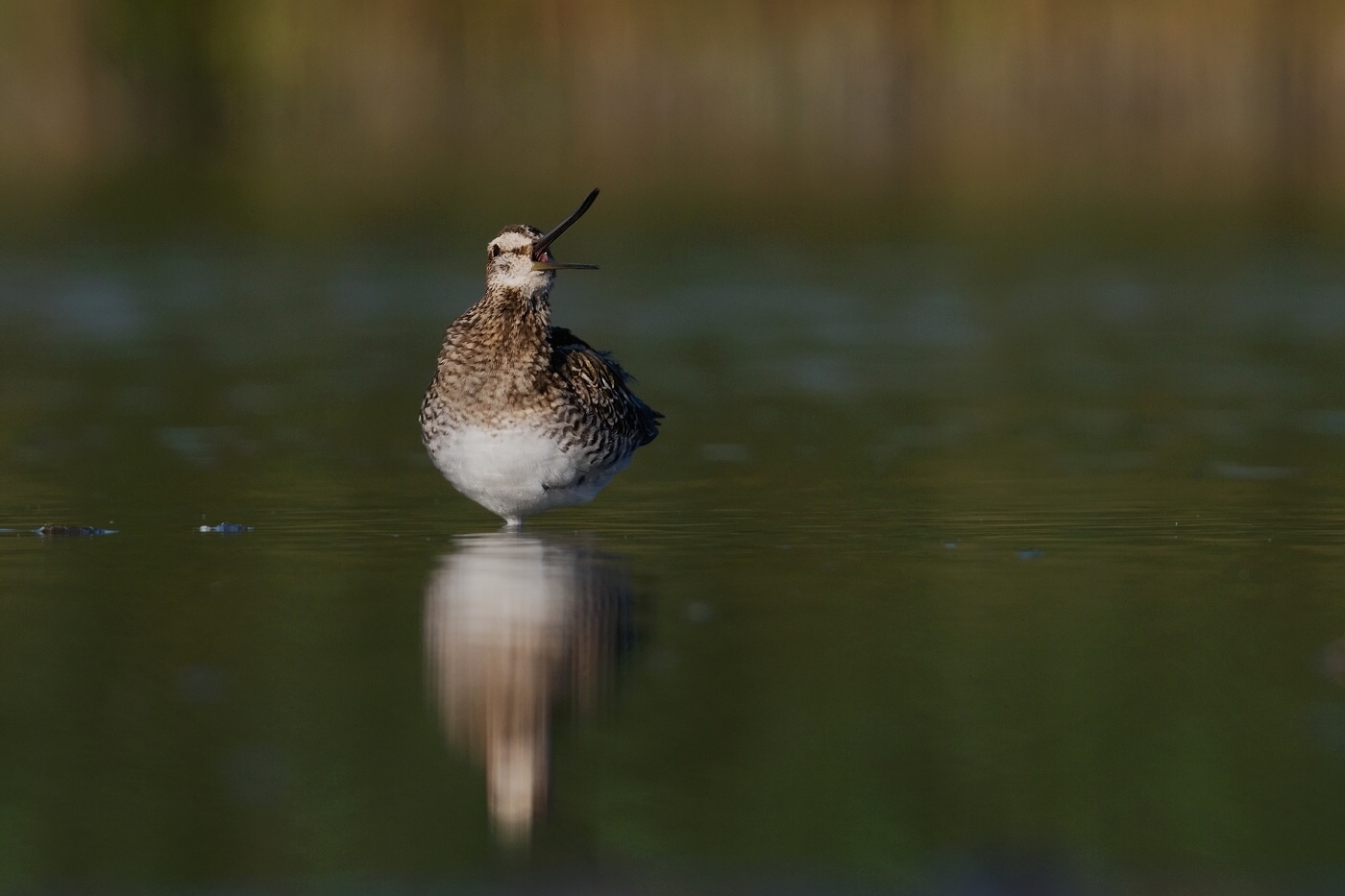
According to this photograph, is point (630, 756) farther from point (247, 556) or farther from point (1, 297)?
point (1, 297)

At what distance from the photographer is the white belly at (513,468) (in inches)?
357

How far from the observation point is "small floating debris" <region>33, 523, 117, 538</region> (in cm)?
900

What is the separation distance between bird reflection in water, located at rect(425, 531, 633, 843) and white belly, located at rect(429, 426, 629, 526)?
0.79 ft

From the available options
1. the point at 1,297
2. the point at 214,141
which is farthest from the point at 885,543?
the point at 214,141

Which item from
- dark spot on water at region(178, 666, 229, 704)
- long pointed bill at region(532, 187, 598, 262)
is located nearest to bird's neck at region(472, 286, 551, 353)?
long pointed bill at region(532, 187, 598, 262)

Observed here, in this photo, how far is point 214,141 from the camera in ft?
116

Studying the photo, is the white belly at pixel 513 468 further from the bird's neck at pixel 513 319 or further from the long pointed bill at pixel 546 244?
the long pointed bill at pixel 546 244

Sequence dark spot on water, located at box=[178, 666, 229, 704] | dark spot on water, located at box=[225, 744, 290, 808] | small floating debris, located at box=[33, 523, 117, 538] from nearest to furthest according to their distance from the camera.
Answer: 1. dark spot on water, located at box=[225, 744, 290, 808]
2. dark spot on water, located at box=[178, 666, 229, 704]
3. small floating debris, located at box=[33, 523, 117, 538]

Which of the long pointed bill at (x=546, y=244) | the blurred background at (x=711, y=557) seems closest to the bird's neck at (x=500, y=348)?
the long pointed bill at (x=546, y=244)

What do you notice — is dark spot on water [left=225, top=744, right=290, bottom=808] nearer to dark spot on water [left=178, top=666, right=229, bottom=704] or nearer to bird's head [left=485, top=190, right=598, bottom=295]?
dark spot on water [left=178, top=666, right=229, bottom=704]

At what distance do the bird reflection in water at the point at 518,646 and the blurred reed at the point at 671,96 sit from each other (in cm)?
2033

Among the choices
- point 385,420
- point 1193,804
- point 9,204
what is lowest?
point 1193,804

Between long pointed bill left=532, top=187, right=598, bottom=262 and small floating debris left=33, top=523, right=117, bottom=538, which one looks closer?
small floating debris left=33, top=523, right=117, bottom=538

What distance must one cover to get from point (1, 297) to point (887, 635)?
13.6 meters
